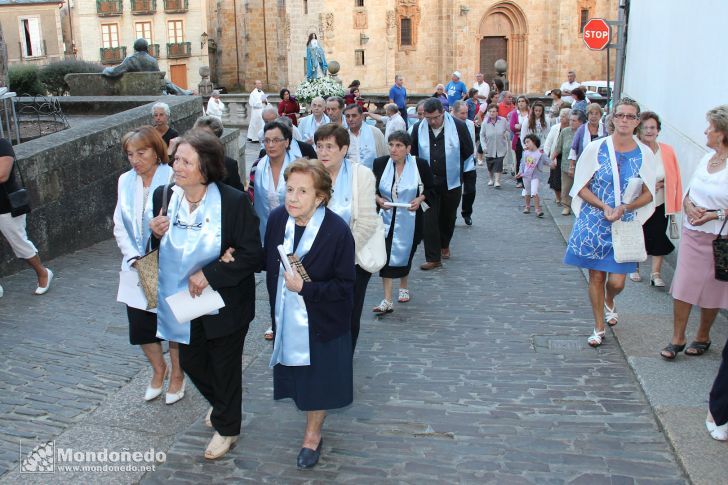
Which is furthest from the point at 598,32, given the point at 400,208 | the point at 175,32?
the point at 175,32

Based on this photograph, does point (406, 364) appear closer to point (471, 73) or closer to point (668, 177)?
point (668, 177)

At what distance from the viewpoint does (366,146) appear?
31.1 ft

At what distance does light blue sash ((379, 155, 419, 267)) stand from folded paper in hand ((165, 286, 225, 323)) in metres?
3.70

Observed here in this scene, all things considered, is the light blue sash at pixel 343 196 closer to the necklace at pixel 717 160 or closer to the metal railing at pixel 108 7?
the necklace at pixel 717 160

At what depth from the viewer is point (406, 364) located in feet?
21.7

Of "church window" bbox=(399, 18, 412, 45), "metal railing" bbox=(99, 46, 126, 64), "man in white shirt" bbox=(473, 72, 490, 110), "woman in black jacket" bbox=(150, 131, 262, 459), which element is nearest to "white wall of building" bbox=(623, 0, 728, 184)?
"woman in black jacket" bbox=(150, 131, 262, 459)

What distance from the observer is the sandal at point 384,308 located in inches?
316

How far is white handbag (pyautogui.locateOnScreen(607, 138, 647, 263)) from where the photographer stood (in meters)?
6.51

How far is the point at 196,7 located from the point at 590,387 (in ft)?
163

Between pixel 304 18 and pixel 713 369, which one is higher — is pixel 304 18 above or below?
above

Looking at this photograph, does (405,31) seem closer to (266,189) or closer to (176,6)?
(176,6)

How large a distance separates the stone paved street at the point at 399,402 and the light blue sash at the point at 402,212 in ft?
1.88

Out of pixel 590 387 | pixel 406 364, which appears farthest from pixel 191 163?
pixel 590 387

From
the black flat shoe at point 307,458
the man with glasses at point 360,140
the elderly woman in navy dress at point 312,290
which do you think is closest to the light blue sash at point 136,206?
the elderly woman in navy dress at point 312,290
